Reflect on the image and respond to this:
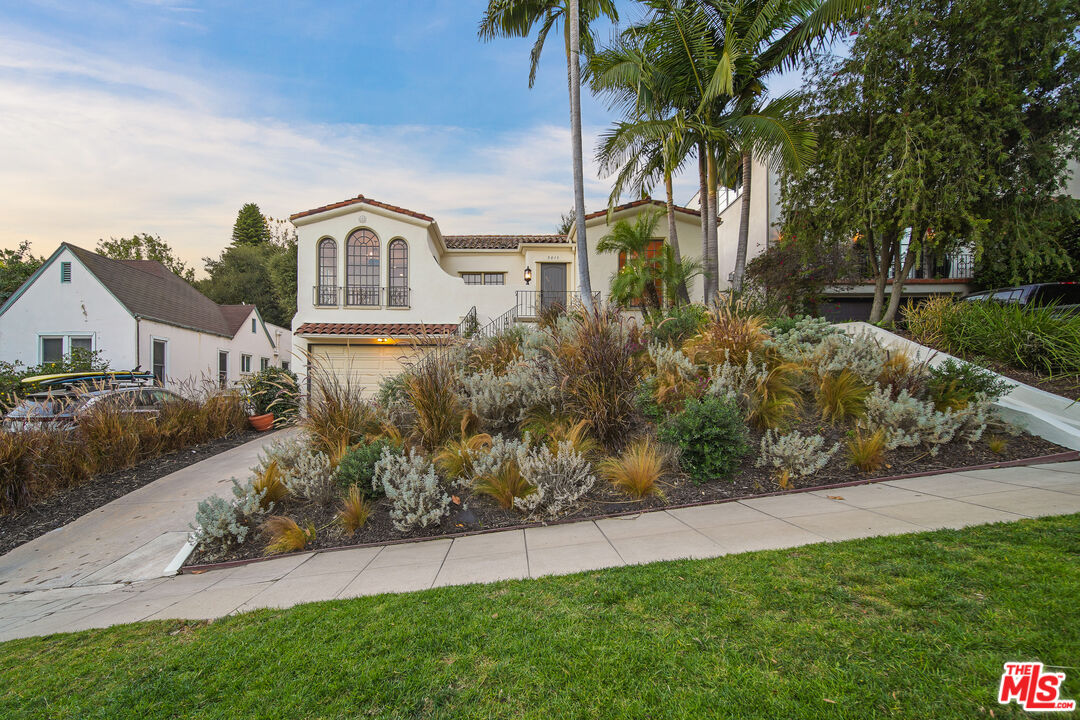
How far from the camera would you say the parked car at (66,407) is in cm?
658

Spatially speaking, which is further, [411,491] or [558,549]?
[411,491]

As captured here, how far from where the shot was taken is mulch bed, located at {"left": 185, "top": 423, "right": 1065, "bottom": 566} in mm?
4258

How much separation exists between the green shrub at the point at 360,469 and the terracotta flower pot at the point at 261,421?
27.3 ft

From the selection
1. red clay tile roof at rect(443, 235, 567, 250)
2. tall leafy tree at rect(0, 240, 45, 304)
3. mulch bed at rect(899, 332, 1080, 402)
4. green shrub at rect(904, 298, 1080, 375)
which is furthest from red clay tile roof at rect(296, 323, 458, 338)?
tall leafy tree at rect(0, 240, 45, 304)

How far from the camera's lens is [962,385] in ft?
19.0

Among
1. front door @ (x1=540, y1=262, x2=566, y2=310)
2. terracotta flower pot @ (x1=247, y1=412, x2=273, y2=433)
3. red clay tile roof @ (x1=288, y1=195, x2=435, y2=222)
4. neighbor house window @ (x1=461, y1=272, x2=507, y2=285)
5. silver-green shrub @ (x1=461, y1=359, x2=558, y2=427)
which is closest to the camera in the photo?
silver-green shrub @ (x1=461, y1=359, x2=558, y2=427)

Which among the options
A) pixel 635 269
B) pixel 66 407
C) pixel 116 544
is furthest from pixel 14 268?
pixel 635 269

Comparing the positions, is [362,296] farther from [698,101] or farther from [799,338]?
[799,338]

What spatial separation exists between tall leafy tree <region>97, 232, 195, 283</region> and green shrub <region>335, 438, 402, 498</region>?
4192 centimetres

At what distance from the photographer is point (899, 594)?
2.25 meters

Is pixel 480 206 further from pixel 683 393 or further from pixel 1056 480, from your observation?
pixel 1056 480

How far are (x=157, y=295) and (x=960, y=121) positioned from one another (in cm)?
2561

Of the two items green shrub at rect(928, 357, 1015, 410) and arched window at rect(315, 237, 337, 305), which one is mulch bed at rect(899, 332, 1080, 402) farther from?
arched window at rect(315, 237, 337, 305)

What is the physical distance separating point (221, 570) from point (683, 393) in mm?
5290
